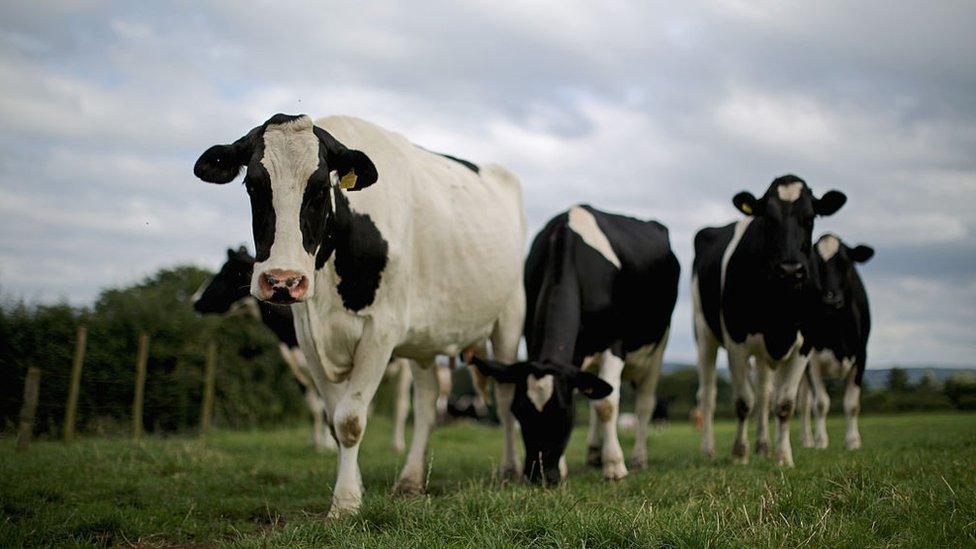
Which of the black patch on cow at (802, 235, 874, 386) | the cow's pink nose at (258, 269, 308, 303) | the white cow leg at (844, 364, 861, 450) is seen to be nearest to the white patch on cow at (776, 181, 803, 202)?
the black patch on cow at (802, 235, 874, 386)

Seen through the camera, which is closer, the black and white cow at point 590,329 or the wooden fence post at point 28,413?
the black and white cow at point 590,329

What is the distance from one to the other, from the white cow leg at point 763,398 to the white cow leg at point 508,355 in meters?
2.67

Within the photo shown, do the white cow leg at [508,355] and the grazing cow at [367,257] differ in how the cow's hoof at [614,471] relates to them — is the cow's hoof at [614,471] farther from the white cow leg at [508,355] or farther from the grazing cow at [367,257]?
the grazing cow at [367,257]

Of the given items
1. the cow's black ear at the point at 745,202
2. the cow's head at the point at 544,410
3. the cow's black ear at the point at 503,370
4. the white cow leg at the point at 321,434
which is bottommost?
the white cow leg at the point at 321,434

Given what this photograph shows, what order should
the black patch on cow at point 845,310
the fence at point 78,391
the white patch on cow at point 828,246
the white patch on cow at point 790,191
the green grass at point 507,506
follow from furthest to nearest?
the white patch on cow at point 828,246 → the black patch on cow at point 845,310 → the fence at point 78,391 → the white patch on cow at point 790,191 → the green grass at point 507,506

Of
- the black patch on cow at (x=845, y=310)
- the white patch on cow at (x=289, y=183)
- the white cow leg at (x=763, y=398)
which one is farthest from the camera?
the black patch on cow at (x=845, y=310)

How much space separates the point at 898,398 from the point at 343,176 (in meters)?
19.4

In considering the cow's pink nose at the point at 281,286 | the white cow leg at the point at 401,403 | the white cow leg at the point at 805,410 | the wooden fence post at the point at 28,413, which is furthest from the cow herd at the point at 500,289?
the white cow leg at the point at 401,403

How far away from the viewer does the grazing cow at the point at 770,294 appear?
833cm

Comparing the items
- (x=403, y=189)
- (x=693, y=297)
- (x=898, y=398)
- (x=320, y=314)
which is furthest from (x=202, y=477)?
(x=898, y=398)

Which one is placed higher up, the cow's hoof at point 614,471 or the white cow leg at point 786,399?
the white cow leg at point 786,399

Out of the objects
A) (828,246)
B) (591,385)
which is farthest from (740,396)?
(828,246)

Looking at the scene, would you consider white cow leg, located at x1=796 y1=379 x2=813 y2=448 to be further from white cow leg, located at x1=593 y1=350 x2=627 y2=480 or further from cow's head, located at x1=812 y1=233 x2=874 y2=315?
white cow leg, located at x1=593 y1=350 x2=627 y2=480

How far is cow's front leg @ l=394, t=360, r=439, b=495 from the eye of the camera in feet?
24.9
